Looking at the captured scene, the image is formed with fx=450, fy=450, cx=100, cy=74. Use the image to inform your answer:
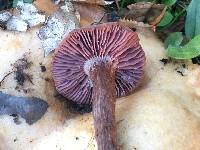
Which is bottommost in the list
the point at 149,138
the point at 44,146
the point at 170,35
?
the point at 44,146

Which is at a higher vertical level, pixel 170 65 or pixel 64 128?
pixel 170 65

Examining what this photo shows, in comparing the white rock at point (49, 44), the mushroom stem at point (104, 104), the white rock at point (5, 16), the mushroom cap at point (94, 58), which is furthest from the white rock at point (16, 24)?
the mushroom stem at point (104, 104)

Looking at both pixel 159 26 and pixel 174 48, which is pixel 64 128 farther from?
pixel 159 26

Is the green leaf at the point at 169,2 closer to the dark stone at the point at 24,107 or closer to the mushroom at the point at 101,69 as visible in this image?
the mushroom at the point at 101,69

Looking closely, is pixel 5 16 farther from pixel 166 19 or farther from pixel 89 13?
pixel 166 19

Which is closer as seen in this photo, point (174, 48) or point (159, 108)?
point (159, 108)

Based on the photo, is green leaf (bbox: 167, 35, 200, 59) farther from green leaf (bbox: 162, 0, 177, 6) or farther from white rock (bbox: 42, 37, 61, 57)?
white rock (bbox: 42, 37, 61, 57)

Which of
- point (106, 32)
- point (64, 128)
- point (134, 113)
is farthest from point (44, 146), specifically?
point (106, 32)

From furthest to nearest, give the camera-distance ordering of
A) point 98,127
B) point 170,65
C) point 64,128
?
1. point 170,65
2. point 64,128
3. point 98,127
